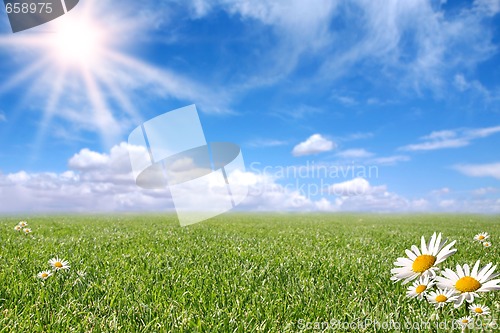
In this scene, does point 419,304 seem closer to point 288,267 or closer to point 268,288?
point 268,288

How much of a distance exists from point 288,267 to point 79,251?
409 cm

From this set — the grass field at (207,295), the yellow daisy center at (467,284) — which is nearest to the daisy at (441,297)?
the yellow daisy center at (467,284)

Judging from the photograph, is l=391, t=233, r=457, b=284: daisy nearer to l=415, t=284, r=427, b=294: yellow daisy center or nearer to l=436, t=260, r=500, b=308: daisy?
l=436, t=260, r=500, b=308: daisy

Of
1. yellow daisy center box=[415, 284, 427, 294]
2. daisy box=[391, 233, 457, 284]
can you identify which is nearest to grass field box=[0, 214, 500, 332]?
yellow daisy center box=[415, 284, 427, 294]

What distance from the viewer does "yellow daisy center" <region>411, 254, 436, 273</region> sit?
8.41 ft

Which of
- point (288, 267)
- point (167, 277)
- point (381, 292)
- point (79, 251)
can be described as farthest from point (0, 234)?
point (381, 292)

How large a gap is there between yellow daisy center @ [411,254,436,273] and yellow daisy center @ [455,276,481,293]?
21 centimetres

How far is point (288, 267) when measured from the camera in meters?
5.39

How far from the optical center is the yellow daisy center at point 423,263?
2.56 m

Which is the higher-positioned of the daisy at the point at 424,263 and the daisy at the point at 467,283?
the daisy at the point at 424,263

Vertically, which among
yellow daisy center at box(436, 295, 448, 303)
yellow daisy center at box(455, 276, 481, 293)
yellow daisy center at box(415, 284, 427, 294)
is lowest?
yellow daisy center at box(436, 295, 448, 303)

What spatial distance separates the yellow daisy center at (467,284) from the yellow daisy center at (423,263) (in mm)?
205

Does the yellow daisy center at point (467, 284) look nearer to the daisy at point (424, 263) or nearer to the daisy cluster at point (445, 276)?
the daisy cluster at point (445, 276)

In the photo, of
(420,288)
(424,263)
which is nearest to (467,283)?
(424,263)
